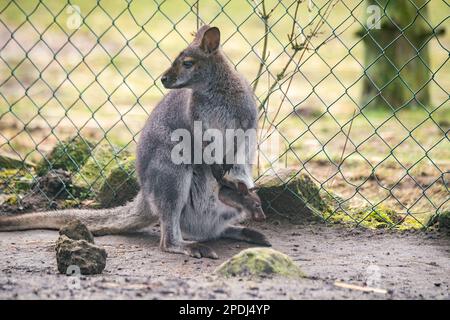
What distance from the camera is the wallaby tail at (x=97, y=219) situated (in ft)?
16.7

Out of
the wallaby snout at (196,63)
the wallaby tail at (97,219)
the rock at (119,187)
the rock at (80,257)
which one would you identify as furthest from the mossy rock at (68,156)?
the rock at (80,257)

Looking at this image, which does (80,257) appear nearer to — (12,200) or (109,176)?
(109,176)

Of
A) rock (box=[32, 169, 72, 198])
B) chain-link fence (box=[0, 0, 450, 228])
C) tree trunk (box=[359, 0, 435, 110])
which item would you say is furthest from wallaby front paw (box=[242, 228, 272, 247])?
tree trunk (box=[359, 0, 435, 110])

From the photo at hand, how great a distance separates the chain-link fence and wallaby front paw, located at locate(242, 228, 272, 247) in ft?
1.59

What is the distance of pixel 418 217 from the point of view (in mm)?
5285

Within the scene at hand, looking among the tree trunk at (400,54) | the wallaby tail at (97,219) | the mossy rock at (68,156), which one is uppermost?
the tree trunk at (400,54)

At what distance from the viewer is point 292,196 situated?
5305mm

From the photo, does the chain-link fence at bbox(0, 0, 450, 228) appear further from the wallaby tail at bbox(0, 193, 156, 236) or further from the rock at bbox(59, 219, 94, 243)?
the rock at bbox(59, 219, 94, 243)

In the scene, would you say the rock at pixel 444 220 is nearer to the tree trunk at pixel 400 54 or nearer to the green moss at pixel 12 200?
the green moss at pixel 12 200

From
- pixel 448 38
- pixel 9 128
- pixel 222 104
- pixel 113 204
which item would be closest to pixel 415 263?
pixel 222 104

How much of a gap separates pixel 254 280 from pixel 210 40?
5.57 feet

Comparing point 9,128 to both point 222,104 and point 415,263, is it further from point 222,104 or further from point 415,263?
point 415,263

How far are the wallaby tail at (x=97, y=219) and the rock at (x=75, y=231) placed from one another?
58 centimetres

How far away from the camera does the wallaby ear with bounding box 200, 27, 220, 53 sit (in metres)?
4.80
